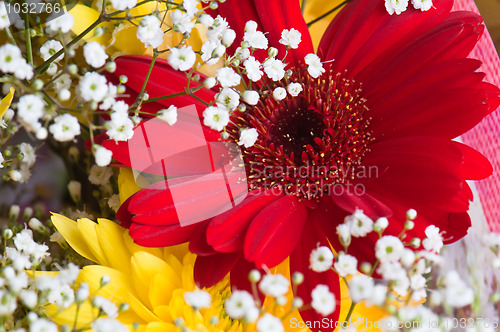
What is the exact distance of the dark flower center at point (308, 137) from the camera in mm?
578

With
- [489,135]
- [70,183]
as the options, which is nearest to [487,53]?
[489,135]

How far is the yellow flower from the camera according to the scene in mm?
452

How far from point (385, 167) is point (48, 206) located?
414 mm

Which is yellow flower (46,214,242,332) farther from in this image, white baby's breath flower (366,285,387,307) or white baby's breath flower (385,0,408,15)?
white baby's breath flower (385,0,408,15)

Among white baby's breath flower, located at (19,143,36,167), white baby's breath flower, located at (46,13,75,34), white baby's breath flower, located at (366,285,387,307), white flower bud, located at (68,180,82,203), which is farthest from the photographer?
white flower bud, located at (68,180,82,203)

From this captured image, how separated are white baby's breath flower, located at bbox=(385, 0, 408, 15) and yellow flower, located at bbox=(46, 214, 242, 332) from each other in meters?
0.28

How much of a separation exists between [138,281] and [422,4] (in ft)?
1.13

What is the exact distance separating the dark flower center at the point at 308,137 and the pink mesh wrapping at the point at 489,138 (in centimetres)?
11

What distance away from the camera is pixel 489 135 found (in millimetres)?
552

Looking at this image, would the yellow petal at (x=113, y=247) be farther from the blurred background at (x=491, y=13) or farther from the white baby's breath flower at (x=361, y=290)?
the blurred background at (x=491, y=13)

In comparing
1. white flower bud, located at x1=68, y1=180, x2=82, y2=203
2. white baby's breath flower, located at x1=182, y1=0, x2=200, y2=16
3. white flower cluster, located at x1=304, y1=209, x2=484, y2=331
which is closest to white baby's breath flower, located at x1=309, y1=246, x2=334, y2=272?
white flower cluster, located at x1=304, y1=209, x2=484, y2=331

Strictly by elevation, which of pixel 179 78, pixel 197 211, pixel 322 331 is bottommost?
pixel 322 331

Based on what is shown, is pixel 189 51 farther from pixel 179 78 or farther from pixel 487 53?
pixel 487 53

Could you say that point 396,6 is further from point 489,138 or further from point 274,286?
point 274,286
